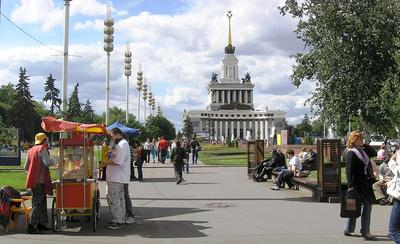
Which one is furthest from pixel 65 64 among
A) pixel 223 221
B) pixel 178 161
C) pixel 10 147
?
pixel 223 221

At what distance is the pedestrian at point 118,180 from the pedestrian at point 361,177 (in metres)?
4.34

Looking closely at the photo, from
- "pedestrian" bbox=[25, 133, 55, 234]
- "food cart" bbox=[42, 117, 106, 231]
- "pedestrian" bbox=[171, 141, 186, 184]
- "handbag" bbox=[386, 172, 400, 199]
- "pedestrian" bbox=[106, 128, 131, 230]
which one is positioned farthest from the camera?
"pedestrian" bbox=[171, 141, 186, 184]

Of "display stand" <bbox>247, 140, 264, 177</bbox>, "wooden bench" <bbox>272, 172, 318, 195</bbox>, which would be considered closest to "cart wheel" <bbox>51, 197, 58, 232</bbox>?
"wooden bench" <bbox>272, 172, 318, 195</bbox>

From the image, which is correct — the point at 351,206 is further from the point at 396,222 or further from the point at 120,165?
the point at 120,165

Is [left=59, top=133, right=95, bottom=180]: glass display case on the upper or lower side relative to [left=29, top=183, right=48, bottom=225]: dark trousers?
upper

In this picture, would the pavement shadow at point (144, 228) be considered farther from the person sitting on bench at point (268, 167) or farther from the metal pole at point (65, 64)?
the metal pole at point (65, 64)

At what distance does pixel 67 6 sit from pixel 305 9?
47.6ft

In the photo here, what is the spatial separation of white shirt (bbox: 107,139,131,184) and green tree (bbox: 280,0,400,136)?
23.3m

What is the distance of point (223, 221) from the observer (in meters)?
12.3

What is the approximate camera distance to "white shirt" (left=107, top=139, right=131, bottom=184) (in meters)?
11.5

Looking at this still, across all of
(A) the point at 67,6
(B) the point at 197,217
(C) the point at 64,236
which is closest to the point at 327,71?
(A) the point at 67,6

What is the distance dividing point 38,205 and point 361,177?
5834 millimetres

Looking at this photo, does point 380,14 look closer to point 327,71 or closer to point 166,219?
point 327,71

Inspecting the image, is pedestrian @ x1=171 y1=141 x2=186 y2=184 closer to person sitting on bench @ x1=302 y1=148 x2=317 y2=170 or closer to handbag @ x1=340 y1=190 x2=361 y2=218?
person sitting on bench @ x1=302 y1=148 x2=317 y2=170
